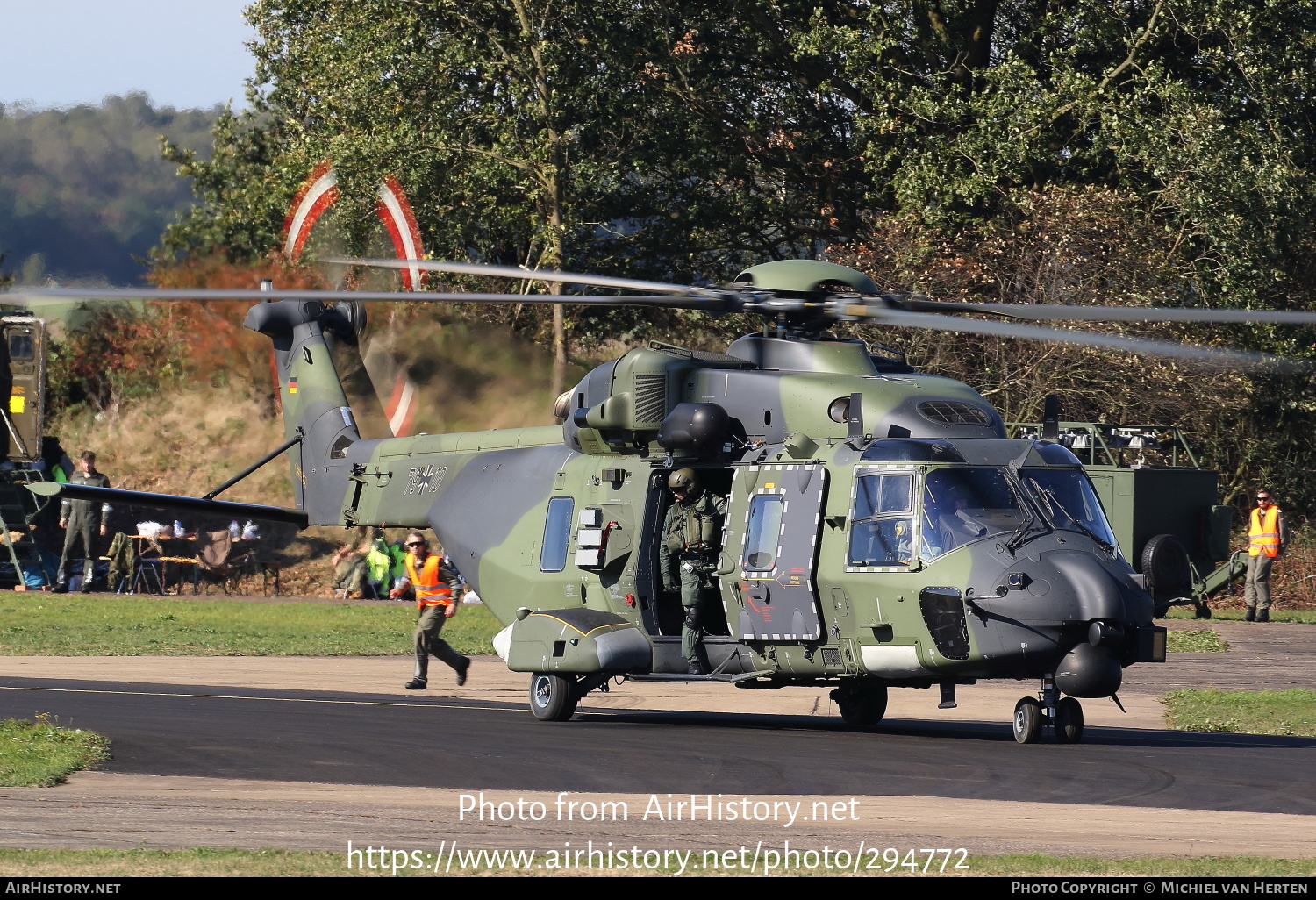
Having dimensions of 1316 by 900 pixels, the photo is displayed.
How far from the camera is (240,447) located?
39531 mm

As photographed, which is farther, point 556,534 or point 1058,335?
point 556,534

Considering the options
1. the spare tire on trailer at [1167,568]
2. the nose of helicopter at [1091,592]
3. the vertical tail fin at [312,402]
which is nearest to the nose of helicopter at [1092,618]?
the nose of helicopter at [1091,592]

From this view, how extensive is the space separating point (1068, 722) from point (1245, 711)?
186 inches

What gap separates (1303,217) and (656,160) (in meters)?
13.2

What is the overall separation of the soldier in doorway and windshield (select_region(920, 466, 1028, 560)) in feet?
Answer: 8.10

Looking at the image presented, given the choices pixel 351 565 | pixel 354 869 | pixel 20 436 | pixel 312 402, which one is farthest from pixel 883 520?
pixel 20 436

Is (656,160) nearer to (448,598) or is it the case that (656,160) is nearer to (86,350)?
(86,350)

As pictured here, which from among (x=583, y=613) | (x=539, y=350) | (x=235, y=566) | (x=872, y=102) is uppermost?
(x=872, y=102)

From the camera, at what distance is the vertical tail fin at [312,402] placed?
2264 cm

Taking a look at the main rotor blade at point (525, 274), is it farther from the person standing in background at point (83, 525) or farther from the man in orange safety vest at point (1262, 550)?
the person standing in background at point (83, 525)

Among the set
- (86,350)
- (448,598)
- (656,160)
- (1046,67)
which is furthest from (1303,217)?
(86,350)

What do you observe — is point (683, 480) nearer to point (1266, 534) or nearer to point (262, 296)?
point (262, 296)

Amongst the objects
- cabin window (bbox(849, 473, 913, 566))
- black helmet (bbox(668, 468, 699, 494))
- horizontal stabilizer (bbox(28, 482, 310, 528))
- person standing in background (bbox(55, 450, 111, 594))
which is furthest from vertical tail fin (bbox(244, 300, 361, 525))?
person standing in background (bbox(55, 450, 111, 594))

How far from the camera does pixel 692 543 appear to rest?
17359 millimetres
